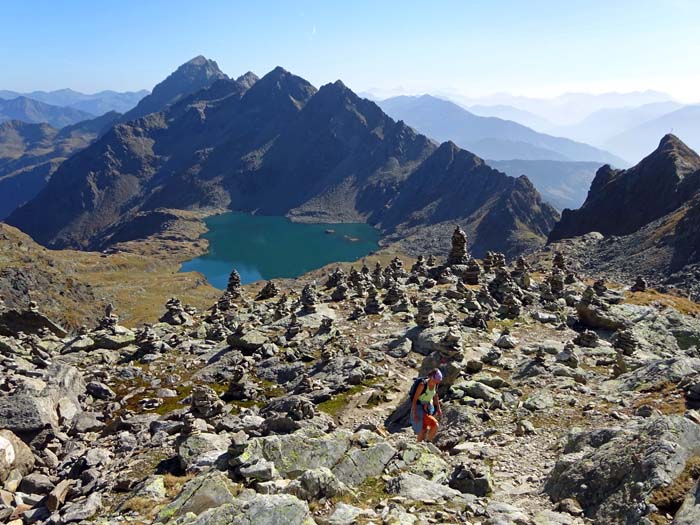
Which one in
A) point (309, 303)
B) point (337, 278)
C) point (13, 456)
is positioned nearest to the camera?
point (13, 456)

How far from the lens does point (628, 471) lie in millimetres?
15719

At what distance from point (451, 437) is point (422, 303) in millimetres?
17228

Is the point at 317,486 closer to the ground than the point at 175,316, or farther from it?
farther from it

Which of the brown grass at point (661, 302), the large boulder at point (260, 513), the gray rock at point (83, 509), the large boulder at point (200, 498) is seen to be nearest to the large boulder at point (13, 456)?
the gray rock at point (83, 509)

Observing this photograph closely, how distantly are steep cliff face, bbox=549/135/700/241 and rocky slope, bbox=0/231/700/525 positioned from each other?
139 meters

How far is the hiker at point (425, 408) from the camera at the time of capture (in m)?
22.8

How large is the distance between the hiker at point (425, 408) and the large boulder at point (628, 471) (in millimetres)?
6116

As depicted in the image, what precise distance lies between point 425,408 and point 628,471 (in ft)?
30.2

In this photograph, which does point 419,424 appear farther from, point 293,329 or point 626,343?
point 626,343

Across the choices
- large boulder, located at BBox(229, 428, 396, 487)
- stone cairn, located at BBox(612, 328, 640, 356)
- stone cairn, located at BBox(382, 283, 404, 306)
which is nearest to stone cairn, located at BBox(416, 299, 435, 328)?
stone cairn, located at BBox(382, 283, 404, 306)

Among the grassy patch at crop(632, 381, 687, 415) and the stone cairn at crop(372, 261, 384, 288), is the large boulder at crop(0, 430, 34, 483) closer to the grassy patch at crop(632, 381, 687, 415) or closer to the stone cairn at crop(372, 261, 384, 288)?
the grassy patch at crop(632, 381, 687, 415)

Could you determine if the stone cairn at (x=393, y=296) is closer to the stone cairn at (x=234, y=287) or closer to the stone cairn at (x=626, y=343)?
the stone cairn at (x=626, y=343)

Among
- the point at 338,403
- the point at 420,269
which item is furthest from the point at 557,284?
the point at 338,403

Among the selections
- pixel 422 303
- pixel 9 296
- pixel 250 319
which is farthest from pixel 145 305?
pixel 422 303
